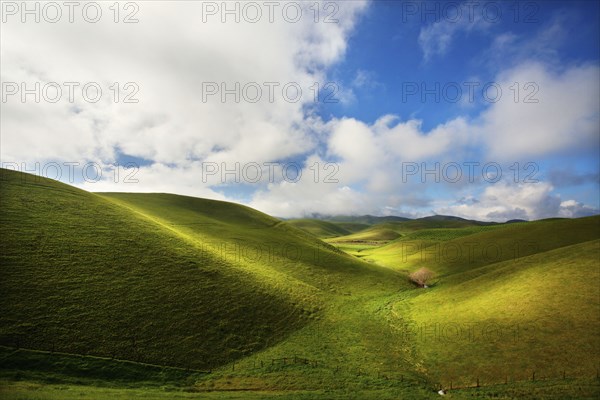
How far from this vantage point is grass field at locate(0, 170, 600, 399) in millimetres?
26469

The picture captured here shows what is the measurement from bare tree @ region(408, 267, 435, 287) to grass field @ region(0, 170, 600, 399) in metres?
5.00

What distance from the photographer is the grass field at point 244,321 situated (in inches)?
1042

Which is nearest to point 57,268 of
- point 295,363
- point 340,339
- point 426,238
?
point 295,363

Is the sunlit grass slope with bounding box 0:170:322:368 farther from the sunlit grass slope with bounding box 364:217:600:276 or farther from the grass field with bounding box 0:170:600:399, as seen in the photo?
the sunlit grass slope with bounding box 364:217:600:276

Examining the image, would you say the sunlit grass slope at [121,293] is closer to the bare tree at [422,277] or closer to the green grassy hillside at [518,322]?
the green grassy hillside at [518,322]

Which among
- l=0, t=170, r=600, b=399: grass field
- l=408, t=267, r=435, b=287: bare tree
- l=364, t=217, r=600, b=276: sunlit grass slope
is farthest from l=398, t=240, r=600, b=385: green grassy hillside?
l=364, t=217, r=600, b=276: sunlit grass slope

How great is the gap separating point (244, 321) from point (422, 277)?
4972 centimetres

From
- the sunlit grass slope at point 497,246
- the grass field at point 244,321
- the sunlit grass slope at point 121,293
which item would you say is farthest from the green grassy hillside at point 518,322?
the sunlit grass slope at point 497,246

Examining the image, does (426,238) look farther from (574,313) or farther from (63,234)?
(63,234)

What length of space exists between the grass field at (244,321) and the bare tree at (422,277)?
5.00 meters

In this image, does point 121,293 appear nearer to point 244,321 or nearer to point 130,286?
point 130,286

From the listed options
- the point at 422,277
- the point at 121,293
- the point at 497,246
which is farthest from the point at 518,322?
the point at 497,246

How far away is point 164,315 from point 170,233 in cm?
2968

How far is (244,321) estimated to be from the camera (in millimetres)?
39844
